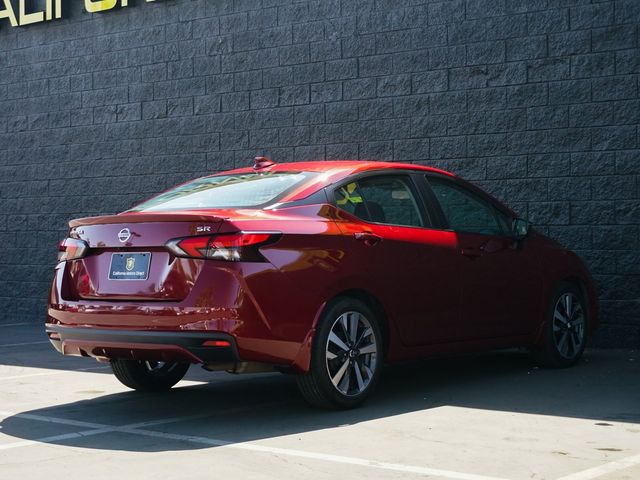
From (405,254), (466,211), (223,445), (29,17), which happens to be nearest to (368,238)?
(405,254)

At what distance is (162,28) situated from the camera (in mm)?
13914

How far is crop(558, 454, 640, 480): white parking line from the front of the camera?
206 inches

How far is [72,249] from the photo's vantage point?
7223 millimetres

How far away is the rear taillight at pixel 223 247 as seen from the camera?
21.6 feet

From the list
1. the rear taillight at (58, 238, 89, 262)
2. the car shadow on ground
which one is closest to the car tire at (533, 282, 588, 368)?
the car shadow on ground

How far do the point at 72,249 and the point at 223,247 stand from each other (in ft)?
3.93

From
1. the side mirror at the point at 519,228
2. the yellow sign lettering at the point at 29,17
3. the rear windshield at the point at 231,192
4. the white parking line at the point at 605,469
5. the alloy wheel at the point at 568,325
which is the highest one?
the yellow sign lettering at the point at 29,17

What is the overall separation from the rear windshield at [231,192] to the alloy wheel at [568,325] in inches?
111

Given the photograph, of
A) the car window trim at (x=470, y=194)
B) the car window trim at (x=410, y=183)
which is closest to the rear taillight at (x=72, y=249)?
the car window trim at (x=410, y=183)

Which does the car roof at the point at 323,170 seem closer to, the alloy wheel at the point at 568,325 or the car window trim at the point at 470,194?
the car window trim at the point at 470,194

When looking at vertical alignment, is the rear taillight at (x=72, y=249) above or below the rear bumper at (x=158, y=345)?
above

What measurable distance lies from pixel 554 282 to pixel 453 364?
1.17 m

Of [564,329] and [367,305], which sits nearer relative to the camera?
[367,305]

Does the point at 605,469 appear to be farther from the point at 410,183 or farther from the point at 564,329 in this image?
the point at 564,329
